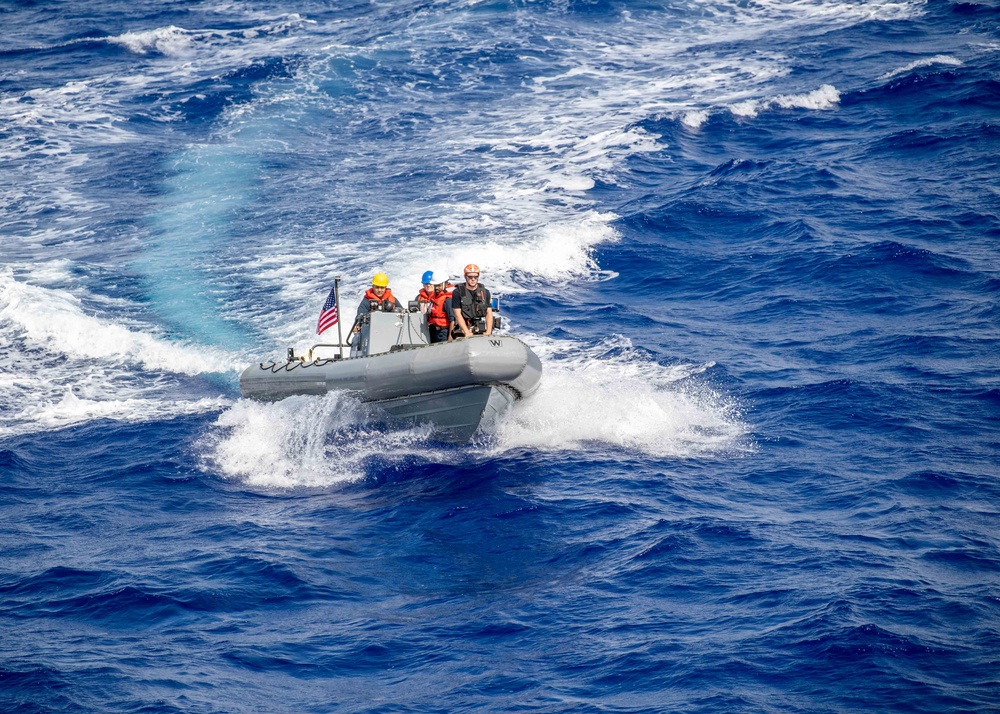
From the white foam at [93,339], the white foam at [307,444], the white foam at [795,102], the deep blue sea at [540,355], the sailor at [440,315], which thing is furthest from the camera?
the white foam at [795,102]

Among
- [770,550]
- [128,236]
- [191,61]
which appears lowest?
[770,550]

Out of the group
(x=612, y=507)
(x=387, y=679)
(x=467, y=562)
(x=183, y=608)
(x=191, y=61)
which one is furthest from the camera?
(x=191, y=61)

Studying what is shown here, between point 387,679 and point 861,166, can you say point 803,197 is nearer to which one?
point 861,166

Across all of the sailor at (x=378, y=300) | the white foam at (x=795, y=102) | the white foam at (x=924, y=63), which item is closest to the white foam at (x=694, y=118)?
the white foam at (x=795, y=102)

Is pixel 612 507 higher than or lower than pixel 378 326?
lower

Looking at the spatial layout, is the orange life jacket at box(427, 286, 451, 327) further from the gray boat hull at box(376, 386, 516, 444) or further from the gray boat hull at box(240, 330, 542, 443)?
the gray boat hull at box(376, 386, 516, 444)

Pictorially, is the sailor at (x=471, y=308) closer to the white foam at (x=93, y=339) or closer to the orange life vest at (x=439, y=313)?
the orange life vest at (x=439, y=313)

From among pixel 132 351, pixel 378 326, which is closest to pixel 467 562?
pixel 378 326

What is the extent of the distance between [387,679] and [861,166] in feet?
58.6

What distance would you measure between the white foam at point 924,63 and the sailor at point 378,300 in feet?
56.3

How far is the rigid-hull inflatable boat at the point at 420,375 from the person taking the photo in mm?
14516

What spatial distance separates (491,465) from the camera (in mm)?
14766

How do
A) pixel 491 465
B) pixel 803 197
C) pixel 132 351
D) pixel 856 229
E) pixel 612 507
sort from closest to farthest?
pixel 612 507, pixel 491 465, pixel 132 351, pixel 856 229, pixel 803 197

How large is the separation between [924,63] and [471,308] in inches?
724
